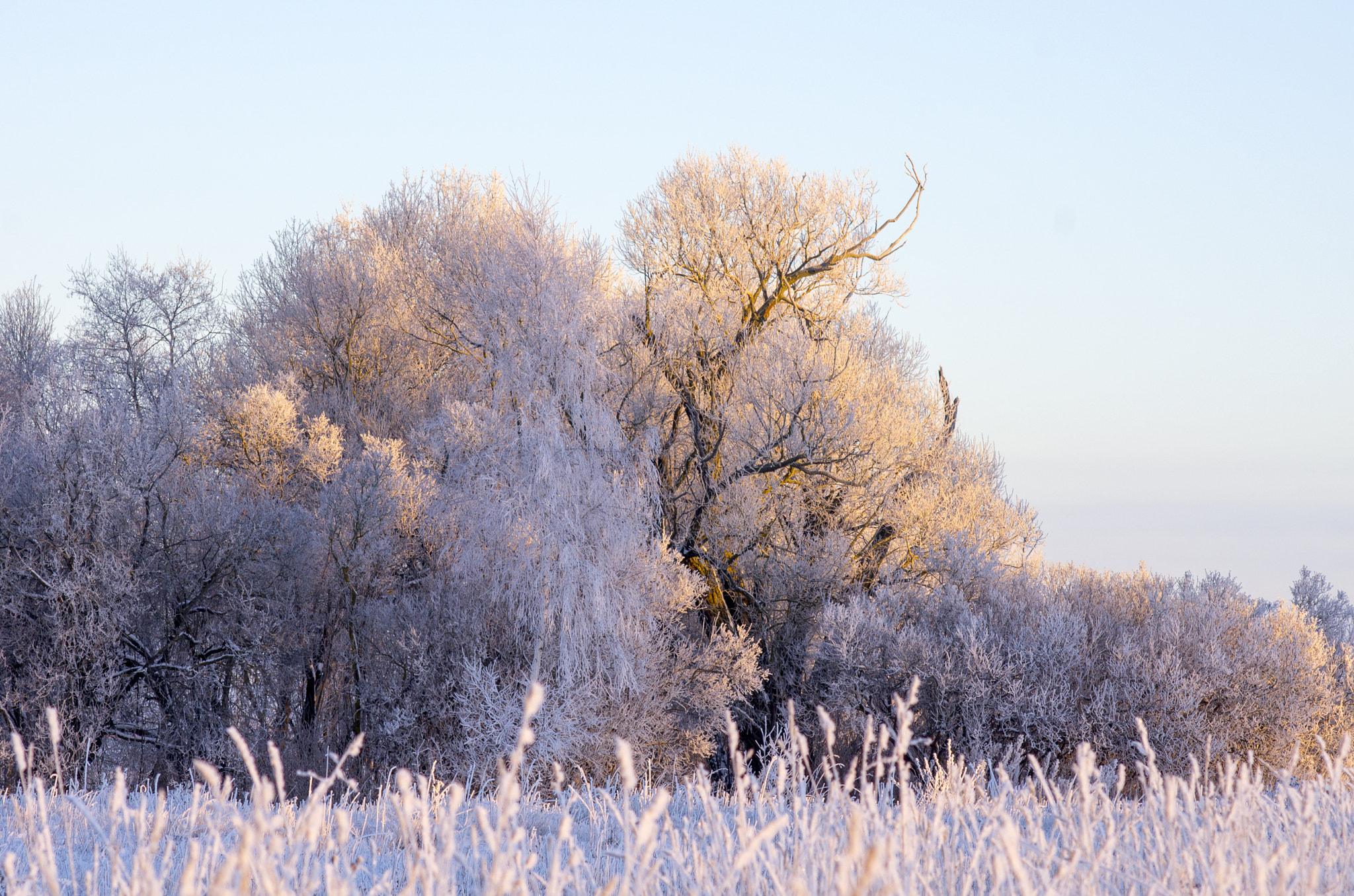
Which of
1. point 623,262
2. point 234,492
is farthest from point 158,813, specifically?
point 623,262

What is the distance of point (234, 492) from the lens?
645 inches

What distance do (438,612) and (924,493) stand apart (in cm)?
761

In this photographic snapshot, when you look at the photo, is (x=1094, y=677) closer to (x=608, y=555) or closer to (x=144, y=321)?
(x=608, y=555)

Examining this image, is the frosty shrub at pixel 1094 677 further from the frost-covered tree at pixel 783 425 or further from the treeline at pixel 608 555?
the frost-covered tree at pixel 783 425

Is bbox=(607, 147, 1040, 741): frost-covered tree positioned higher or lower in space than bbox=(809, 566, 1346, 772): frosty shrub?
higher

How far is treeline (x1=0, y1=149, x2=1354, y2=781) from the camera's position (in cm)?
1330

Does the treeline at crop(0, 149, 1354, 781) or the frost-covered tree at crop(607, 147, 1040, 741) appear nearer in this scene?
the treeline at crop(0, 149, 1354, 781)

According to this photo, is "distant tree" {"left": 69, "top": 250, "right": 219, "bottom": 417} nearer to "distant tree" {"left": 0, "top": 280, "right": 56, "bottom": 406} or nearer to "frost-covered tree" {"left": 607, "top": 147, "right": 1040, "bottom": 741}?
"distant tree" {"left": 0, "top": 280, "right": 56, "bottom": 406}

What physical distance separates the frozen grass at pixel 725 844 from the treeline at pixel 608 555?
769cm

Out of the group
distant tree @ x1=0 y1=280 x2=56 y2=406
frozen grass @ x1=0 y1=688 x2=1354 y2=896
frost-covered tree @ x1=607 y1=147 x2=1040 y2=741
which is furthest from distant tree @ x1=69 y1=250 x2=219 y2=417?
frozen grass @ x1=0 y1=688 x2=1354 y2=896

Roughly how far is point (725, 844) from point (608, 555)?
10918 millimetres

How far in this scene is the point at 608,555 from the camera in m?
13.6

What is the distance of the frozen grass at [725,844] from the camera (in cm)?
204

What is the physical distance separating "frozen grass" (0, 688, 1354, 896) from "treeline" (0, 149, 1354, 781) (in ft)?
25.2
